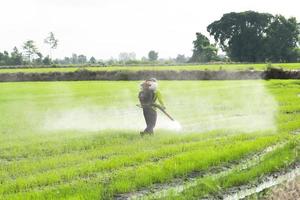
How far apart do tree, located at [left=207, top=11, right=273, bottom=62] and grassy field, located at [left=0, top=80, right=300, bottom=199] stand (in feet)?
245

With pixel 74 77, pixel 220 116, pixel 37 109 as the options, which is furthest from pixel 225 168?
pixel 74 77

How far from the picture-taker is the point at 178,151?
13.4m

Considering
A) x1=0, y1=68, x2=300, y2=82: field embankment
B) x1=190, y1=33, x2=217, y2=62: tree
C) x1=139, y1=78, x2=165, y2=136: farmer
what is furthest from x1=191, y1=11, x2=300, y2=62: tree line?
x1=139, y1=78, x2=165, y2=136: farmer

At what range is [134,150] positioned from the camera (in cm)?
1363

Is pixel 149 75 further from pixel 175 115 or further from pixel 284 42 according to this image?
pixel 284 42

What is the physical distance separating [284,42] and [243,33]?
10.9 meters

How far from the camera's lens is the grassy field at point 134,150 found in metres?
10.1

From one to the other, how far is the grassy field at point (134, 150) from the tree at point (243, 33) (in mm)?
74685

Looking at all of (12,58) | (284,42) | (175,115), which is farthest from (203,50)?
(175,115)

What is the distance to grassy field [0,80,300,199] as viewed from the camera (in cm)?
1012

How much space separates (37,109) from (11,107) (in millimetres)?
2173

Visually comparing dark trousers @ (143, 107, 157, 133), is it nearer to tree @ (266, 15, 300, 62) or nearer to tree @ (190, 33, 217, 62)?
tree @ (266, 15, 300, 62)

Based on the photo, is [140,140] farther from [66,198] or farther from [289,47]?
[289,47]

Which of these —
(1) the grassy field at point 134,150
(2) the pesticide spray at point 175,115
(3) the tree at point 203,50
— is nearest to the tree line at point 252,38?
(3) the tree at point 203,50
